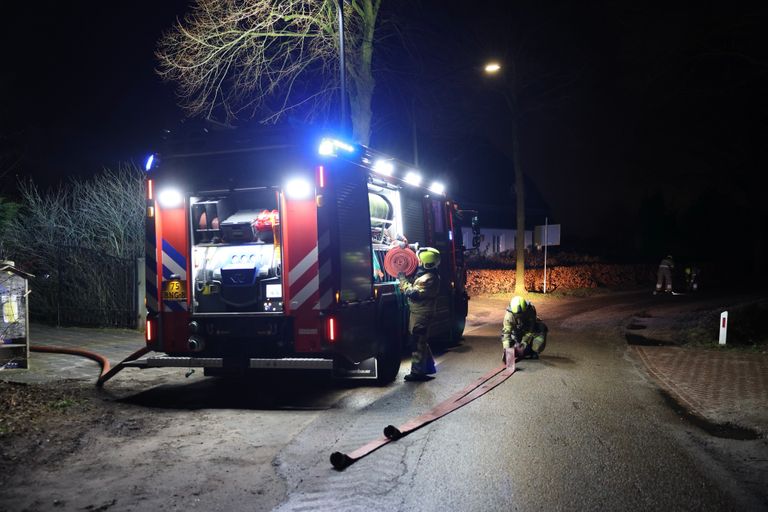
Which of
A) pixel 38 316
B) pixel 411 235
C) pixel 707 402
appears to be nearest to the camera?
pixel 707 402

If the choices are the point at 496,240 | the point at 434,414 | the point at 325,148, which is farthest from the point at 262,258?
the point at 496,240

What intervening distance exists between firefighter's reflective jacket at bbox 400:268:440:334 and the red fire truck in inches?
26.6

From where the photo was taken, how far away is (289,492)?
14.8 feet

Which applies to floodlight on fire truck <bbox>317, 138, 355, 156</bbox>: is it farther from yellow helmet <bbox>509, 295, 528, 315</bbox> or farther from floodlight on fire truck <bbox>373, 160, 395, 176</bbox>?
yellow helmet <bbox>509, 295, 528, 315</bbox>

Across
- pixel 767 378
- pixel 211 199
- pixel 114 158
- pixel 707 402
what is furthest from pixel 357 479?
pixel 114 158

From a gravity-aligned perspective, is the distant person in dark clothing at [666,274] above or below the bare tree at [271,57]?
below

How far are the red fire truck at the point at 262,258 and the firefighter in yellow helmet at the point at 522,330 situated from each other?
2.74 m

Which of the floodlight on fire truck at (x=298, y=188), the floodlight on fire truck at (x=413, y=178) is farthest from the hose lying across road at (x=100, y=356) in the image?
the floodlight on fire truck at (x=413, y=178)

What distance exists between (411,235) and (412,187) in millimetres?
774

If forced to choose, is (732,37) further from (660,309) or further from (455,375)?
(455,375)

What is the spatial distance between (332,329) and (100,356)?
188 inches

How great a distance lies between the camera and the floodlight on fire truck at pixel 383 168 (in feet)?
27.6

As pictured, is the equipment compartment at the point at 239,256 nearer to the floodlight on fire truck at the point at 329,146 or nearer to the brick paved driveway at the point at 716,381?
the floodlight on fire truck at the point at 329,146

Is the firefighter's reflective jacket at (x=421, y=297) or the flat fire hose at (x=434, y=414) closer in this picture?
the flat fire hose at (x=434, y=414)
